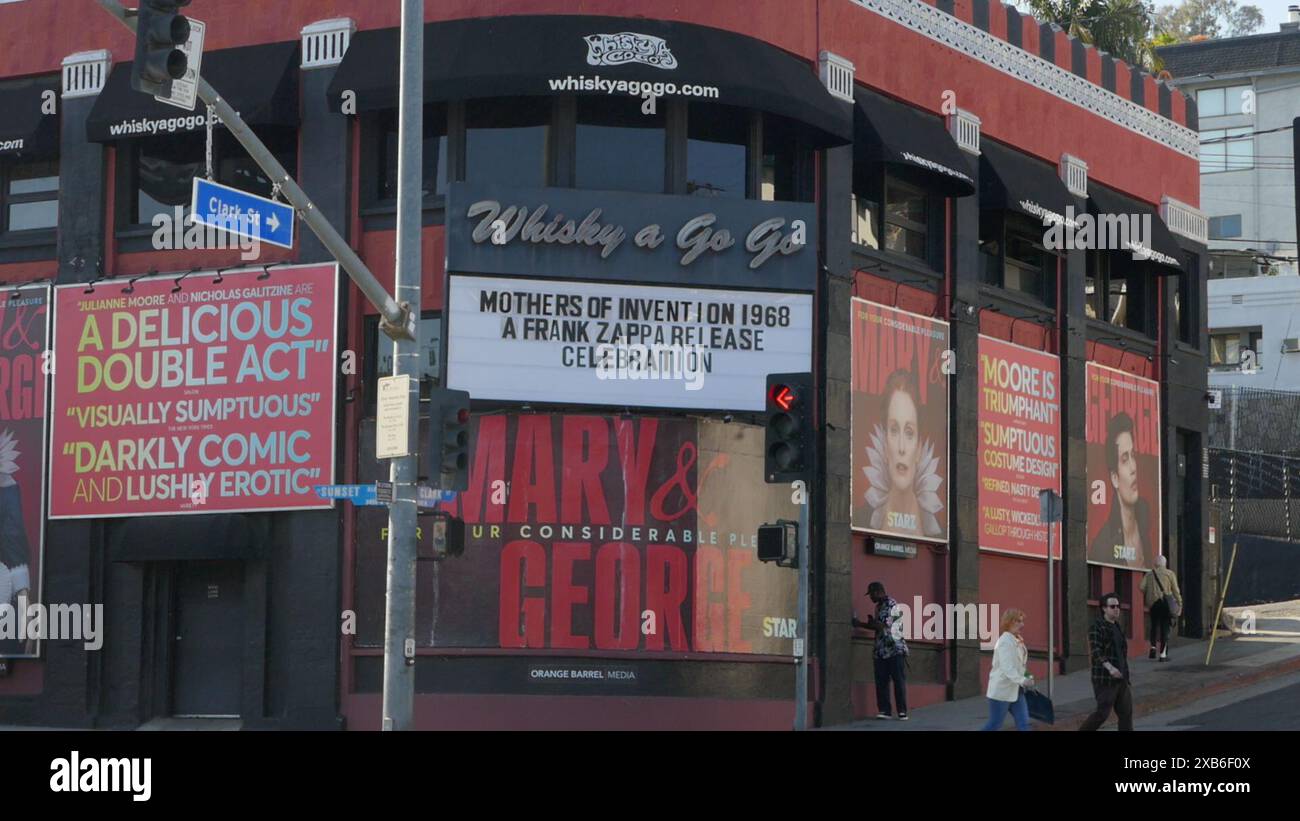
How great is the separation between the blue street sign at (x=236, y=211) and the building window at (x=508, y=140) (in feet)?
23.9

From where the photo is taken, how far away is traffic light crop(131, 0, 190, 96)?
15.9m

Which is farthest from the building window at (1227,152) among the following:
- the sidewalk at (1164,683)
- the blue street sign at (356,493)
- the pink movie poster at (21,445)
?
the blue street sign at (356,493)

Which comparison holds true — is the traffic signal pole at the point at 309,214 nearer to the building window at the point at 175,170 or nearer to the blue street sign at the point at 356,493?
the blue street sign at the point at 356,493

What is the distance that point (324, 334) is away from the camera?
26953 millimetres

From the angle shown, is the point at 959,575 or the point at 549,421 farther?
the point at 959,575

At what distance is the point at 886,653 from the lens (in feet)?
89.6

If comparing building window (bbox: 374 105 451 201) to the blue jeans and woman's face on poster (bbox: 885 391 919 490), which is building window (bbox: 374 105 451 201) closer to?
woman's face on poster (bbox: 885 391 919 490)

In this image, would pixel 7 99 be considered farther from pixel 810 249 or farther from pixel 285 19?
pixel 810 249

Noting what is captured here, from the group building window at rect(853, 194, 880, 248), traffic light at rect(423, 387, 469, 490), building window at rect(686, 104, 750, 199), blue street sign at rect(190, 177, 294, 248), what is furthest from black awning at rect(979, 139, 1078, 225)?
blue street sign at rect(190, 177, 294, 248)

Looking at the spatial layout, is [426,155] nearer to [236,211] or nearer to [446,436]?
[446,436]

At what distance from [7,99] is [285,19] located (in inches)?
192

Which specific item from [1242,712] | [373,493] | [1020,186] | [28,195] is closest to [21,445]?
[28,195]

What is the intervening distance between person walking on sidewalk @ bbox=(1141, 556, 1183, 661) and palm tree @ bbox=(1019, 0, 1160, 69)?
21.5 m
